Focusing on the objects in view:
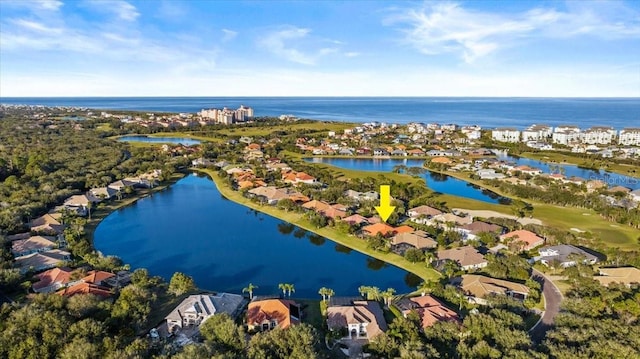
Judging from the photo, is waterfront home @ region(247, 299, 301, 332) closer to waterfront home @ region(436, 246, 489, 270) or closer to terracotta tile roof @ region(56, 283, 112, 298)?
terracotta tile roof @ region(56, 283, 112, 298)

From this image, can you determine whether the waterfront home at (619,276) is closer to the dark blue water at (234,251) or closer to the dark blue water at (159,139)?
the dark blue water at (234,251)

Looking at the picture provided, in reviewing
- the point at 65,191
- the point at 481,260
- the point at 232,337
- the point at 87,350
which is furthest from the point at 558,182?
the point at 65,191

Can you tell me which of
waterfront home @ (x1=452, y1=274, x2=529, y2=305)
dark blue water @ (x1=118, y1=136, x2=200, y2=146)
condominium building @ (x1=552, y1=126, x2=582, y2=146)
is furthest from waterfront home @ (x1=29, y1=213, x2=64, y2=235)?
condominium building @ (x1=552, y1=126, x2=582, y2=146)

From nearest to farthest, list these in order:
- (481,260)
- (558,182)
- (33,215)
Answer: (481,260) → (33,215) → (558,182)

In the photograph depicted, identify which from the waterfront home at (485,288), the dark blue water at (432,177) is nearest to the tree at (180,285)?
the waterfront home at (485,288)

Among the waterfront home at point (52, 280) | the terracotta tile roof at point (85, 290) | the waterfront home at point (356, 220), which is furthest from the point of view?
the waterfront home at point (356, 220)

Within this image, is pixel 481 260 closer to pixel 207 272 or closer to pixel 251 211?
pixel 207 272

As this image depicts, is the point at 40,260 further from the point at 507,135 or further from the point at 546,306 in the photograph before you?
the point at 507,135
